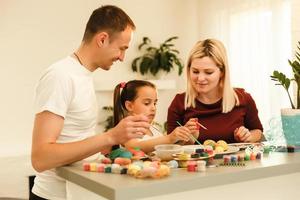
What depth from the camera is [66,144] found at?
136 centimetres

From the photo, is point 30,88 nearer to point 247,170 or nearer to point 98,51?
point 98,51

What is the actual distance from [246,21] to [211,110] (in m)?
2.66

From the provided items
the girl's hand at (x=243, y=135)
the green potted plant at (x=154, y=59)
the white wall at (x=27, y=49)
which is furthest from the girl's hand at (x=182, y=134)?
the green potted plant at (x=154, y=59)

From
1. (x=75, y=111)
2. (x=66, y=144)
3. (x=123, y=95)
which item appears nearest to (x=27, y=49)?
(x=123, y=95)

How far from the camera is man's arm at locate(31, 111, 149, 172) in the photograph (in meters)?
1.33

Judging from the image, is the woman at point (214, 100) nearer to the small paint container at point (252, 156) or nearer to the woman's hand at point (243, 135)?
the woman's hand at point (243, 135)

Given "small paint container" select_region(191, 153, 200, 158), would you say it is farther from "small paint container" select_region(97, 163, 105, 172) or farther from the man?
"small paint container" select_region(97, 163, 105, 172)

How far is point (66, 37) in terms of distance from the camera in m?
4.61

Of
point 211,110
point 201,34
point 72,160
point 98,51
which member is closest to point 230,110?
point 211,110

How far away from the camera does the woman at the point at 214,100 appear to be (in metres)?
2.11

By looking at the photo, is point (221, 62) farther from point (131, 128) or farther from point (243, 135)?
point (131, 128)

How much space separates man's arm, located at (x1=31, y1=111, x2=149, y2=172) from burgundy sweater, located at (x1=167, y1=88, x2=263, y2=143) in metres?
0.80

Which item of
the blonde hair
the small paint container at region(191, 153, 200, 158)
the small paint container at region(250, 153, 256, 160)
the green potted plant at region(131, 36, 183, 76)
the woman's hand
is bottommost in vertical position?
the small paint container at region(250, 153, 256, 160)

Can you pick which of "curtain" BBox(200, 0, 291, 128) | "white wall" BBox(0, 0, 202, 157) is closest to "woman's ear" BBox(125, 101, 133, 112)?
"curtain" BBox(200, 0, 291, 128)
